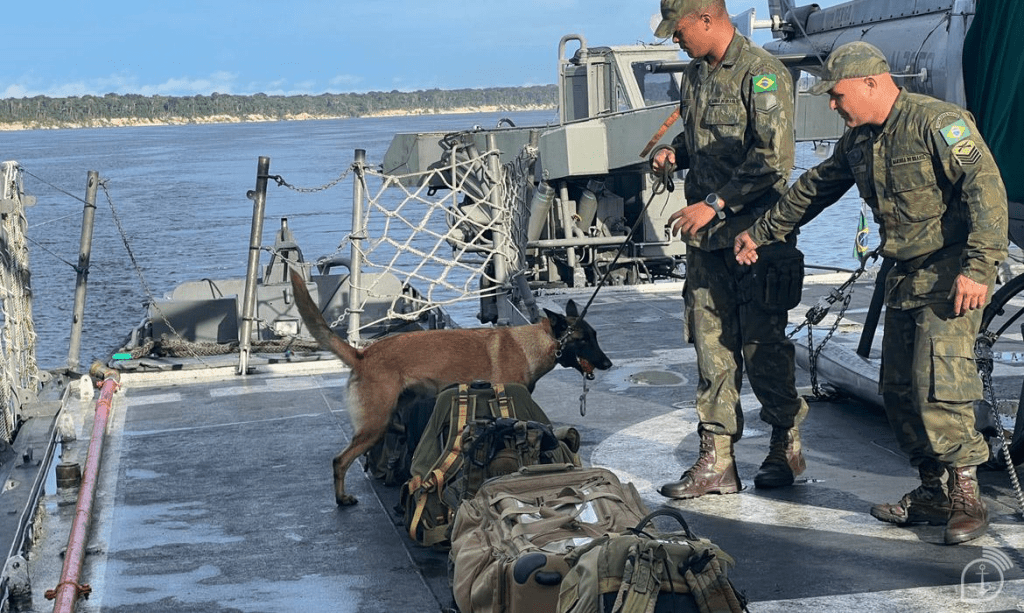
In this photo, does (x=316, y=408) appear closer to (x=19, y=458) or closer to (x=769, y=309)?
(x=19, y=458)

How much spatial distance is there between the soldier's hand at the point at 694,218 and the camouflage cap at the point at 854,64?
2.65 feet

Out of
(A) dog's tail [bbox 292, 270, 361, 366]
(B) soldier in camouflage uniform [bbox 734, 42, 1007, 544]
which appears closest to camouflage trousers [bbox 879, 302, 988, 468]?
(B) soldier in camouflage uniform [bbox 734, 42, 1007, 544]

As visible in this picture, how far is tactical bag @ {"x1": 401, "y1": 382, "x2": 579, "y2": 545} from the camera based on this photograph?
Result: 193 inches

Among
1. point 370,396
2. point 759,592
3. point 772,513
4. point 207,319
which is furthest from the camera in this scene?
point 207,319

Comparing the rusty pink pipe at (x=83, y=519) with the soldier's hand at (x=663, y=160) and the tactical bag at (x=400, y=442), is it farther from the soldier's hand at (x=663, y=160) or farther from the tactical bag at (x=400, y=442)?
the soldier's hand at (x=663, y=160)

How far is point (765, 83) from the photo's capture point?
17.7 feet

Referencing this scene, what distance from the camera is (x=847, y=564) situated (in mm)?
4707

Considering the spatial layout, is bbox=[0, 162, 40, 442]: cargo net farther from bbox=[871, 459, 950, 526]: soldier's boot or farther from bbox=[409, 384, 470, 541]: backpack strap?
bbox=[871, 459, 950, 526]: soldier's boot

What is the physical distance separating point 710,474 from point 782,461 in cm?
37

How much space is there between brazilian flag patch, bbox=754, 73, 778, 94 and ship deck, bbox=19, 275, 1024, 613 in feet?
6.22

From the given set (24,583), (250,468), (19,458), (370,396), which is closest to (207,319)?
(19,458)

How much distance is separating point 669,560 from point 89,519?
3381 mm

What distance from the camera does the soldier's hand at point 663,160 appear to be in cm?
587

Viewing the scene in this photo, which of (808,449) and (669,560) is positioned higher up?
(669,560)
